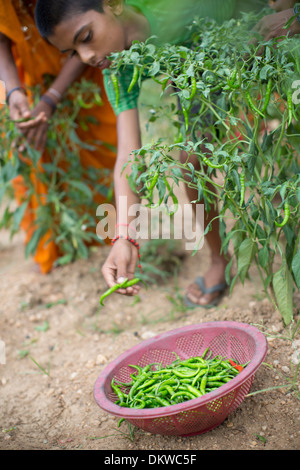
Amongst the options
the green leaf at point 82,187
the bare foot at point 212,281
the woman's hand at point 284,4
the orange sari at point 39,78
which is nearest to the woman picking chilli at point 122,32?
the woman's hand at point 284,4

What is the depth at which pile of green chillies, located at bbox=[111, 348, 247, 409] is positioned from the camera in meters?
1.37

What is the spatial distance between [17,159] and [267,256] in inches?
59.3

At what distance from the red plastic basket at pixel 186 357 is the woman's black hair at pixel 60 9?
4.11 feet

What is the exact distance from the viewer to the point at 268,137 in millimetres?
1483

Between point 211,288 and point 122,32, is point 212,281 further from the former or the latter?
point 122,32

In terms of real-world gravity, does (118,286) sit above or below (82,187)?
below

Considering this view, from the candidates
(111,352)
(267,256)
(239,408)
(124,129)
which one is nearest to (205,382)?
(239,408)

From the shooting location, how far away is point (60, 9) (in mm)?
1664

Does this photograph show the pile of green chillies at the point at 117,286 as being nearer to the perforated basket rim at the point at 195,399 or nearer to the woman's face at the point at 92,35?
the perforated basket rim at the point at 195,399

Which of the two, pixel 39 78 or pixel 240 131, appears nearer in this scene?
pixel 240 131

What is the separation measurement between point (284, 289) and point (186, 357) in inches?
17.0

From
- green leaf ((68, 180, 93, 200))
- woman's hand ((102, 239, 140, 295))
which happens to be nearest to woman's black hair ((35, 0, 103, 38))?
woman's hand ((102, 239, 140, 295))

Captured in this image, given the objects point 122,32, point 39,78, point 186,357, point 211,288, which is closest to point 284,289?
point 186,357

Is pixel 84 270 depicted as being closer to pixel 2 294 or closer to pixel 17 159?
pixel 2 294
